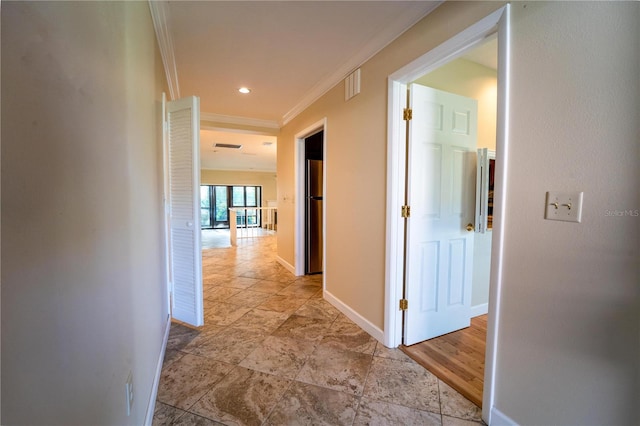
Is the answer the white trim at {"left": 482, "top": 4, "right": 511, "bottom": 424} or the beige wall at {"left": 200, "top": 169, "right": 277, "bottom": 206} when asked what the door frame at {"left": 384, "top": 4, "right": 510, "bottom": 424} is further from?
the beige wall at {"left": 200, "top": 169, "right": 277, "bottom": 206}

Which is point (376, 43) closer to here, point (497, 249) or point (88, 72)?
point (497, 249)

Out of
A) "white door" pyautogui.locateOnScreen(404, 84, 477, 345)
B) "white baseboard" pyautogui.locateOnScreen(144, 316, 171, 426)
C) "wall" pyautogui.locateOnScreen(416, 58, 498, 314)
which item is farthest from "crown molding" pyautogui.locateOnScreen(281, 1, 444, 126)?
"white baseboard" pyautogui.locateOnScreen(144, 316, 171, 426)

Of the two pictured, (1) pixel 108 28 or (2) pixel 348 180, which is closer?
(1) pixel 108 28

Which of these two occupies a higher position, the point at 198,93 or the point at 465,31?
the point at 198,93

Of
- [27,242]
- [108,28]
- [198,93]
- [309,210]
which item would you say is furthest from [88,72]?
[309,210]

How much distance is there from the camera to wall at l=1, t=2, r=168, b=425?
489mm

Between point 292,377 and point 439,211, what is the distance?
1.64 meters

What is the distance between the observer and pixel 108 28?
933 mm

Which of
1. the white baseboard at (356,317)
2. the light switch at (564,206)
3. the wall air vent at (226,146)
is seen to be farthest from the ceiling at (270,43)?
the wall air vent at (226,146)

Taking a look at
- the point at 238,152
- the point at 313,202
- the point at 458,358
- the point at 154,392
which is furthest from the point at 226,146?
the point at 458,358

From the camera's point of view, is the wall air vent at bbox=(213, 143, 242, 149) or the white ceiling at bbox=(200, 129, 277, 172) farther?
the wall air vent at bbox=(213, 143, 242, 149)

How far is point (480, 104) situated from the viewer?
101 inches

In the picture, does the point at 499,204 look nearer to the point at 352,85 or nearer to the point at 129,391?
the point at 352,85

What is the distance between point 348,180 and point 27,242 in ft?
7.46
